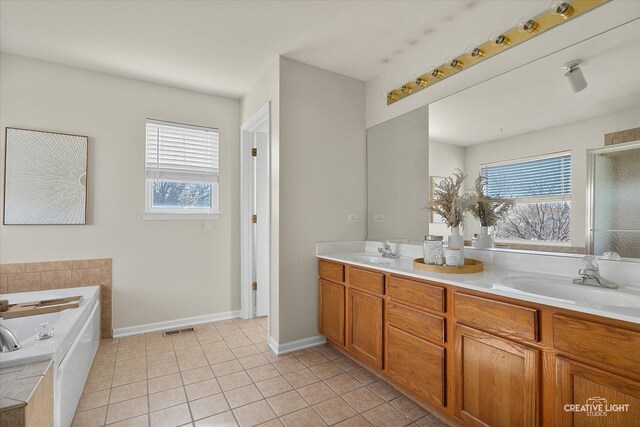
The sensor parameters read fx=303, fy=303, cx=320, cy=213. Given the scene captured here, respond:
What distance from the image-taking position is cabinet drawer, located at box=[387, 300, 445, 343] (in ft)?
5.46

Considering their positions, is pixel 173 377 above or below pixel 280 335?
below

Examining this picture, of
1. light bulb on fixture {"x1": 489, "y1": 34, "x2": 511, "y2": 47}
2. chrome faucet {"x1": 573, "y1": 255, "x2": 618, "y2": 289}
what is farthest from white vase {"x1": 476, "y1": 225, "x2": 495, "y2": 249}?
light bulb on fixture {"x1": 489, "y1": 34, "x2": 511, "y2": 47}

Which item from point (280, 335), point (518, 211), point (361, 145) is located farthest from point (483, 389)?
point (361, 145)

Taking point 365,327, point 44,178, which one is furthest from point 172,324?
point 365,327

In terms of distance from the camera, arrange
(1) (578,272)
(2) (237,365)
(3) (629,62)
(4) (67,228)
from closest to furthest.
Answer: (3) (629,62), (1) (578,272), (2) (237,365), (4) (67,228)

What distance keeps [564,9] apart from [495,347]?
1.75m

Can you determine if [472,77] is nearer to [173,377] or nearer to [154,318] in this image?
[173,377]

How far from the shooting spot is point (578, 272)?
5.05 feet

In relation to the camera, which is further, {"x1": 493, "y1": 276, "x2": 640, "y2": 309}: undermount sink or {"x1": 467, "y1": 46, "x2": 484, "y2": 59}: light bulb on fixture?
{"x1": 467, "y1": 46, "x2": 484, "y2": 59}: light bulb on fixture

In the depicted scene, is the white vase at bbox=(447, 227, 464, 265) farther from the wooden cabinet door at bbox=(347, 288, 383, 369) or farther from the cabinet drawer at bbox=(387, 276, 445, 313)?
the wooden cabinet door at bbox=(347, 288, 383, 369)

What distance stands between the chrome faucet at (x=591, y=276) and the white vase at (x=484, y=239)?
55 centimetres

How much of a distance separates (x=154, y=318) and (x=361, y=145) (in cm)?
277

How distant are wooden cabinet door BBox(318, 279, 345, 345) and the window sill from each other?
1.52 m

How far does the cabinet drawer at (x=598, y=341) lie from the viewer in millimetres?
1000
